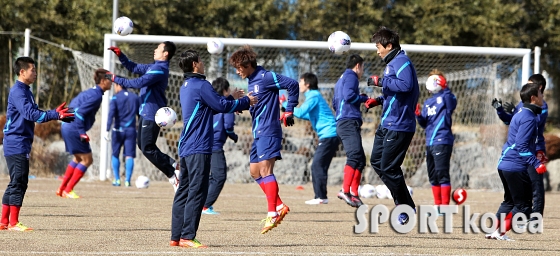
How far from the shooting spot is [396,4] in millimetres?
26234

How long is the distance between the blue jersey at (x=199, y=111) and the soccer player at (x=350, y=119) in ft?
15.1

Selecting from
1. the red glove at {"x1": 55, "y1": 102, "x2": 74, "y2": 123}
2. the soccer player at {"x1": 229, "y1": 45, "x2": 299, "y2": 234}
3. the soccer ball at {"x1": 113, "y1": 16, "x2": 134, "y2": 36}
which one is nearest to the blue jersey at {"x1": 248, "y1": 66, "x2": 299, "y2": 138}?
the soccer player at {"x1": 229, "y1": 45, "x2": 299, "y2": 234}

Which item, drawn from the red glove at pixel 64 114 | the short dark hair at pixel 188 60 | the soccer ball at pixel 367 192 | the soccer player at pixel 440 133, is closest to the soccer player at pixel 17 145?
the red glove at pixel 64 114

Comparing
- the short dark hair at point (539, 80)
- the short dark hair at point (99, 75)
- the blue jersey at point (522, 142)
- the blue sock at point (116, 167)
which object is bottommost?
the blue sock at point (116, 167)

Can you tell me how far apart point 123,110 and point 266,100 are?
8.52 metres

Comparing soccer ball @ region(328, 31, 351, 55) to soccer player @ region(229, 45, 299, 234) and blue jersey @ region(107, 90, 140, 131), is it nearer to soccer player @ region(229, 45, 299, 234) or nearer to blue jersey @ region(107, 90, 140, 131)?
soccer player @ region(229, 45, 299, 234)

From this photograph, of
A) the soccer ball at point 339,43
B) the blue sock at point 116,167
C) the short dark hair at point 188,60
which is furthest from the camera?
the blue sock at point 116,167

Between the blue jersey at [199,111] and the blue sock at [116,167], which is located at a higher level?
the blue jersey at [199,111]

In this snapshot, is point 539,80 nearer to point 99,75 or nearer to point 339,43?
point 339,43

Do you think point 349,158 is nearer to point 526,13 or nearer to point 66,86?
point 66,86

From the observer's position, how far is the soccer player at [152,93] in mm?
12188

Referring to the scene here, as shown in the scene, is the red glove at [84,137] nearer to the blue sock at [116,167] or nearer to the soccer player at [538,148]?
the blue sock at [116,167]

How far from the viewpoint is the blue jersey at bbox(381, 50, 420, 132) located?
926 cm

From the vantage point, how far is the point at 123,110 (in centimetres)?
1759
